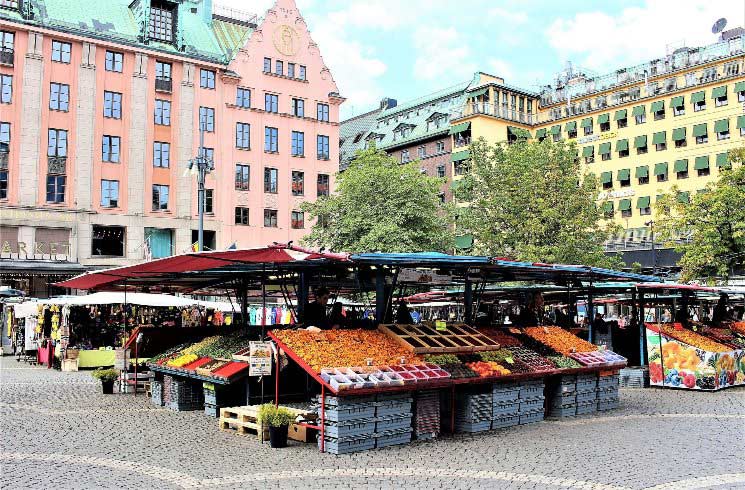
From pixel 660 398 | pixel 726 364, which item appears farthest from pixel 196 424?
pixel 726 364

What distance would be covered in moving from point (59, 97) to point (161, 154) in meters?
6.89

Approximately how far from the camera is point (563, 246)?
3631 cm

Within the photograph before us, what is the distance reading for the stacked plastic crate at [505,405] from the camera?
1370cm

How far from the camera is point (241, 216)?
5256cm

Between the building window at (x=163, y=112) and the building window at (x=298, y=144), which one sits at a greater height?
the building window at (x=163, y=112)

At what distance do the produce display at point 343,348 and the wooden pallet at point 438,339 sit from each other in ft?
0.63

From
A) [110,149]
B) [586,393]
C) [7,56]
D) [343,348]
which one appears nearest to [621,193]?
[110,149]

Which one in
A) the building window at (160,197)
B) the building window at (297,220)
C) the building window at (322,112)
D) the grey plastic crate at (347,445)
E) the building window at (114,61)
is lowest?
the grey plastic crate at (347,445)

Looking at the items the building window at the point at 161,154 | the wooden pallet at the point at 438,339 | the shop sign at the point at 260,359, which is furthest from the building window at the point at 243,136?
the shop sign at the point at 260,359

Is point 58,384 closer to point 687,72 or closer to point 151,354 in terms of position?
point 151,354

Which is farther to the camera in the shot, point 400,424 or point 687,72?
point 687,72

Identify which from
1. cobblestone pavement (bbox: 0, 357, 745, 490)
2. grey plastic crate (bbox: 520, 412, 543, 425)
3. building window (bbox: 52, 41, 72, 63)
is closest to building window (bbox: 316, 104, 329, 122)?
building window (bbox: 52, 41, 72, 63)

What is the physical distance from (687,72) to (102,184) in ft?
140

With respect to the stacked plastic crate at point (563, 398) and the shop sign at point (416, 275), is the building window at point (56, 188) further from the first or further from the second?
the stacked plastic crate at point (563, 398)
